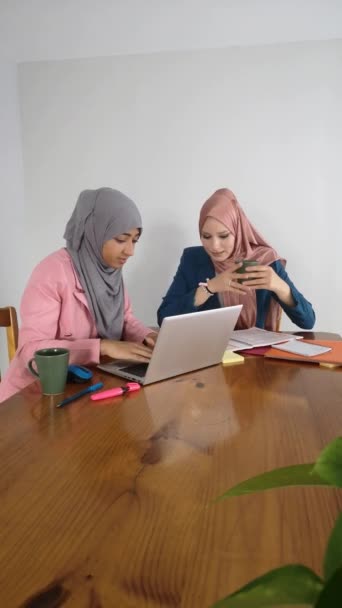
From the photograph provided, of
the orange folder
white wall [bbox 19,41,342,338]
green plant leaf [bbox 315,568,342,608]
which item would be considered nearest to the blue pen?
the orange folder

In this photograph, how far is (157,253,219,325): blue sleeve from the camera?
1.68 m

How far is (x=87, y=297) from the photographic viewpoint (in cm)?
132

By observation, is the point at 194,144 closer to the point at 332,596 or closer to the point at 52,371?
the point at 52,371

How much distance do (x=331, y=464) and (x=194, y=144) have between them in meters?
2.19

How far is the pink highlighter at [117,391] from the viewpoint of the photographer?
0.86 meters

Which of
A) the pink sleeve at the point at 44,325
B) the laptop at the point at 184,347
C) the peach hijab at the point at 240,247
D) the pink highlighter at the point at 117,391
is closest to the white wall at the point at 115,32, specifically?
the peach hijab at the point at 240,247

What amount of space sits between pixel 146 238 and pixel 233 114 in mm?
763

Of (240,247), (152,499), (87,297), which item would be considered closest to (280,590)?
(152,499)

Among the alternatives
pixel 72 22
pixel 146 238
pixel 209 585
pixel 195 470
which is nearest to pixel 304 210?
pixel 146 238

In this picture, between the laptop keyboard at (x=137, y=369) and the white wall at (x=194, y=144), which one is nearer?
the laptop keyboard at (x=137, y=369)

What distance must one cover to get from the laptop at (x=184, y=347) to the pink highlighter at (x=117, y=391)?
3 centimetres

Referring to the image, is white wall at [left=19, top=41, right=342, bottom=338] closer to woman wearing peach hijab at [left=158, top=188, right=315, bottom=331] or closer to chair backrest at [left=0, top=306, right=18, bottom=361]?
woman wearing peach hijab at [left=158, top=188, right=315, bottom=331]

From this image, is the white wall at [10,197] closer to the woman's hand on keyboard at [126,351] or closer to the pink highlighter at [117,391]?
the woman's hand on keyboard at [126,351]

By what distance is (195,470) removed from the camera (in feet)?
1.94
